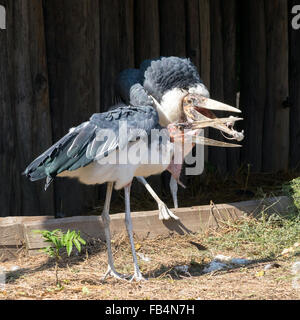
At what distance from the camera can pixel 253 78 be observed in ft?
28.3

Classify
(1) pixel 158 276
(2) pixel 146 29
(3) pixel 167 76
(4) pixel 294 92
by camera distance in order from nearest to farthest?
(1) pixel 158 276 < (3) pixel 167 76 < (2) pixel 146 29 < (4) pixel 294 92

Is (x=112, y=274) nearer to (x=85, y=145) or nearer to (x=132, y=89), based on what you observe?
(x=85, y=145)

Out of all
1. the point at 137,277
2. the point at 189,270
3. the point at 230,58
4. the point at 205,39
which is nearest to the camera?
the point at 137,277

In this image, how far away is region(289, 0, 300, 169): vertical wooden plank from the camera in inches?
343

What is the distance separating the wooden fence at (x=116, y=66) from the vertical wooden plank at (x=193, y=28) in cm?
1

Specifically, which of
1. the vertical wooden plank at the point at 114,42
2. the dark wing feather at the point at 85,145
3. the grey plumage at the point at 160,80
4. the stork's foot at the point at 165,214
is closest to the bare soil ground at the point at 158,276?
the stork's foot at the point at 165,214

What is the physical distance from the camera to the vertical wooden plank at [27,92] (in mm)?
6500

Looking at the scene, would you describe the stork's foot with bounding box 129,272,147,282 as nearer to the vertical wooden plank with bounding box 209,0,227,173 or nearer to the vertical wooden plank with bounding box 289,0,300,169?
the vertical wooden plank with bounding box 209,0,227,173

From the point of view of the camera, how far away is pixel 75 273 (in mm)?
5207

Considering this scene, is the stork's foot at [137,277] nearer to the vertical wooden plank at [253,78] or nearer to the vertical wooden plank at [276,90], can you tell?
the vertical wooden plank at [253,78]

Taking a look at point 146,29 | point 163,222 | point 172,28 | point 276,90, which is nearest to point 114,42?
point 146,29

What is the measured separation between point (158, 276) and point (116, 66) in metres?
2.90
